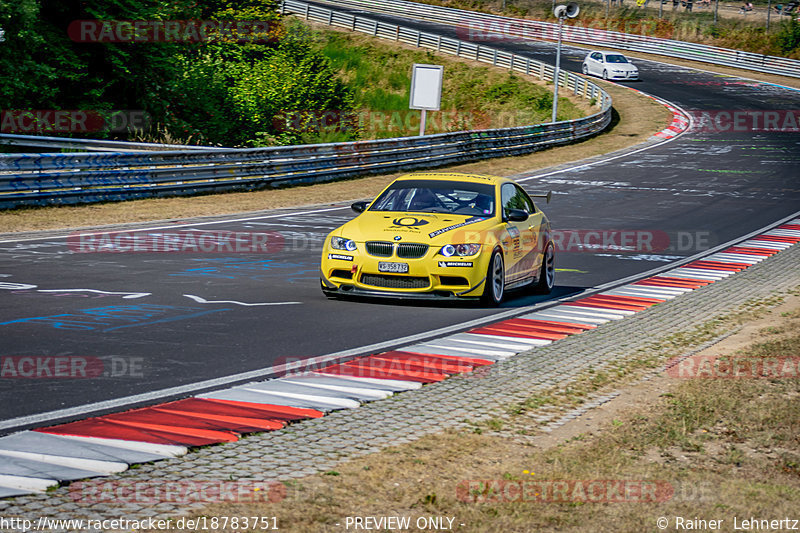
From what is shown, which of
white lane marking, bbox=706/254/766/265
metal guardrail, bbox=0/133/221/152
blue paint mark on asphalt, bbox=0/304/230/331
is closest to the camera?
blue paint mark on asphalt, bbox=0/304/230/331

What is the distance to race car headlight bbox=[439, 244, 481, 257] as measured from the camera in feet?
40.0

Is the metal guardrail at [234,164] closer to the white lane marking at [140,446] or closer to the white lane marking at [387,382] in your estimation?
the white lane marking at [387,382]

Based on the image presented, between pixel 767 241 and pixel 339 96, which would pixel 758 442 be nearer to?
pixel 767 241

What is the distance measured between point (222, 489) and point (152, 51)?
3148 cm

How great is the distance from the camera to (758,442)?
6660mm

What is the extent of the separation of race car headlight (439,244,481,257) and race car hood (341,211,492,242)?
0.16m

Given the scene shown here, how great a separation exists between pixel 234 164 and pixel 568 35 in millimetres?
59631

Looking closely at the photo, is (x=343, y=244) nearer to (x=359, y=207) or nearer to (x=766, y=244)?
(x=359, y=207)

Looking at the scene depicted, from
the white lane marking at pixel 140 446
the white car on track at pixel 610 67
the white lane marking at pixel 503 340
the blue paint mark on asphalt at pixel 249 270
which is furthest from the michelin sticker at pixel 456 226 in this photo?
the white car on track at pixel 610 67

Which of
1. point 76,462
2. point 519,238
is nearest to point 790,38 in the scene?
point 519,238

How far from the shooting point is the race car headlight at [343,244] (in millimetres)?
12391

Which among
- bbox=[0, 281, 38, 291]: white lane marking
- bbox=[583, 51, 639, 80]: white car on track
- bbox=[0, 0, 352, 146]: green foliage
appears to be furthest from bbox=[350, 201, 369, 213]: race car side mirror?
bbox=[583, 51, 639, 80]: white car on track

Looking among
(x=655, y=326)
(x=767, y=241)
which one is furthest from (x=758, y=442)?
(x=767, y=241)

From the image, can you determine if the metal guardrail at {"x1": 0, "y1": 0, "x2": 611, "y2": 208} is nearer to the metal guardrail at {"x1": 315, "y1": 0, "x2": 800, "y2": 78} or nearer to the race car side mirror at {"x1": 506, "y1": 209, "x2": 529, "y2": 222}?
the race car side mirror at {"x1": 506, "y1": 209, "x2": 529, "y2": 222}
